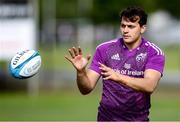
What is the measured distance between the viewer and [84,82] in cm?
1002

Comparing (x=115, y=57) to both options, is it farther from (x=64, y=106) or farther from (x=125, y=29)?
(x=64, y=106)

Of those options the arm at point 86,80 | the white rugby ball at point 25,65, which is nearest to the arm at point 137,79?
the arm at point 86,80

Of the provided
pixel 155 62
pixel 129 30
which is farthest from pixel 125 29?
pixel 155 62

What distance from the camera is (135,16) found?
1005cm

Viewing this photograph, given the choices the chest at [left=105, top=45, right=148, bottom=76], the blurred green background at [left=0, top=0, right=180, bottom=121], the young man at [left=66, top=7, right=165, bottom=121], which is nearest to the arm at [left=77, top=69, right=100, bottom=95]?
the young man at [left=66, top=7, right=165, bottom=121]

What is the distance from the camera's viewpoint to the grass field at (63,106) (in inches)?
789

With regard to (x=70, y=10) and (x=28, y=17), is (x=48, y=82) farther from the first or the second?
(x=70, y=10)

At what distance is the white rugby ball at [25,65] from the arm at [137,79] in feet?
4.61

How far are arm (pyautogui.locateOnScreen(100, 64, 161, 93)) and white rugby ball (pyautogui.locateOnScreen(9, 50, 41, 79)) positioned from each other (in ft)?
4.61

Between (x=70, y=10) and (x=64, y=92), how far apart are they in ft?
134

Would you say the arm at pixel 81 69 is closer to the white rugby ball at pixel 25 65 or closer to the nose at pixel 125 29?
the nose at pixel 125 29

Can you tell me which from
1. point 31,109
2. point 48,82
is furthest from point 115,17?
point 31,109

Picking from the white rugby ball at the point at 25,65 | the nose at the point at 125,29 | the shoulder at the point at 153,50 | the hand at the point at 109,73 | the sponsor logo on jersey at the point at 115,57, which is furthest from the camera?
the white rugby ball at the point at 25,65

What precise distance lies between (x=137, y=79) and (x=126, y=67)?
486 mm
